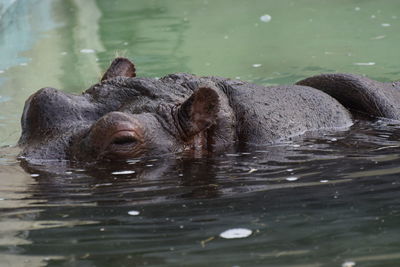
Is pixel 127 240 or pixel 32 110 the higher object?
pixel 32 110

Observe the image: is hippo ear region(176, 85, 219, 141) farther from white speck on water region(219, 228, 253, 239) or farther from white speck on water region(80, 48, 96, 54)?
white speck on water region(80, 48, 96, 54)

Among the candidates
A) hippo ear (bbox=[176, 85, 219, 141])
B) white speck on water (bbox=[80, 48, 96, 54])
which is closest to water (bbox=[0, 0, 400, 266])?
hippo ear (bbox=[176, 85, 219, 141])

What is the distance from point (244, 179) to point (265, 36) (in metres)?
10.0

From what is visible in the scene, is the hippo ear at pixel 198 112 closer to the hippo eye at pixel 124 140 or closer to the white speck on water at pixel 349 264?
the hippo eye at pixel 124 140

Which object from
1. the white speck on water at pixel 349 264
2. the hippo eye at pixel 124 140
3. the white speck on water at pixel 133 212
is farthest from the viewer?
the hippo eye at pixel 124 140

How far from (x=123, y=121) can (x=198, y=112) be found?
26.0 inches

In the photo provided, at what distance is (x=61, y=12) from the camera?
1953cm

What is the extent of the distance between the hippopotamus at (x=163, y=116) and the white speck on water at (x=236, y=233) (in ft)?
5.34

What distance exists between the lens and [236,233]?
400 centimetres

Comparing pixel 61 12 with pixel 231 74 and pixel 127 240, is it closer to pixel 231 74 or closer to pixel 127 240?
pixel 231 74

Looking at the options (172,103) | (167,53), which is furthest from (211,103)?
(167,53)

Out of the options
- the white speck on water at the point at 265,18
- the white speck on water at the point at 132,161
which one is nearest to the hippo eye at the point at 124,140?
the white speck on water at the point at 132,161

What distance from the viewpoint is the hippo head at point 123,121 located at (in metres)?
5.56

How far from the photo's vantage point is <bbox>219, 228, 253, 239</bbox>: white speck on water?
13.0 feet
